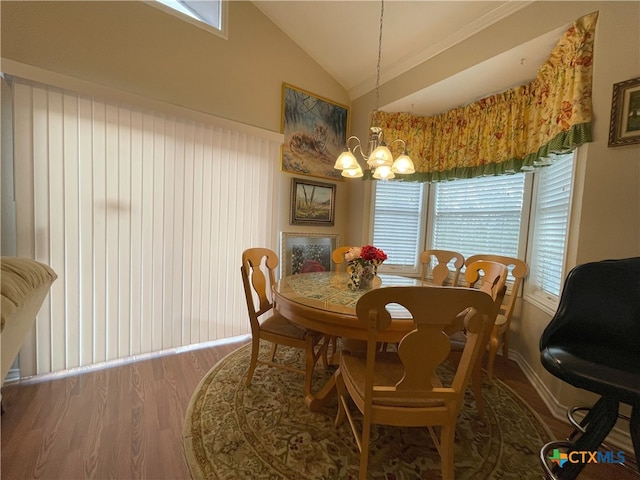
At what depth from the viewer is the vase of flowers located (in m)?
1.79

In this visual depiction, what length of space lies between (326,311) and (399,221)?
7.36 feet

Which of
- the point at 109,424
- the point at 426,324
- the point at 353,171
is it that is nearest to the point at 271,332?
the point at 109,424

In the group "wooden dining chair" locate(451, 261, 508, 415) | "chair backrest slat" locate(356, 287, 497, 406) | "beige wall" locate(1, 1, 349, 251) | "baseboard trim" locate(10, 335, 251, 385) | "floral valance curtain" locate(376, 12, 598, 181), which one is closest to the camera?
"chair backrest slat" locate(356, 287, 497, 406)

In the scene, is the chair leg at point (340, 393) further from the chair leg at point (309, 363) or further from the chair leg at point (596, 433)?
the chair leg at point (596, 433)

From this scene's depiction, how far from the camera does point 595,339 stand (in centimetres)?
122

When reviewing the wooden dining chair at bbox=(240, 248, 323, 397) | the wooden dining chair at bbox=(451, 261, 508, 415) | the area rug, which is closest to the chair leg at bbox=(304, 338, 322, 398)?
the wooden dining chair at bbox=(240, 248, 323, 397)

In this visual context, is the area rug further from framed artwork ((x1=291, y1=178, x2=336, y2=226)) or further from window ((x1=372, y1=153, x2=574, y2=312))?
framed artwork ((x1=291, y1=178, x2=336, y2=226))

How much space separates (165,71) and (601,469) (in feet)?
12.7

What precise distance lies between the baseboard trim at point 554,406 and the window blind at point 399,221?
137 centimetres

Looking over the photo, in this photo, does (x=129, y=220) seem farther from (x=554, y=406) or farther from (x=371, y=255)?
(x=554, y=406)

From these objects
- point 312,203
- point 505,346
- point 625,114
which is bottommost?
point 505,346

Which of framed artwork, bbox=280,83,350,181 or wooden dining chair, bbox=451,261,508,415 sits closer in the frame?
wooden dining chair, bbox=451,261,508,415

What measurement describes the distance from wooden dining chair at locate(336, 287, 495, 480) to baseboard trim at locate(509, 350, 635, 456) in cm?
114

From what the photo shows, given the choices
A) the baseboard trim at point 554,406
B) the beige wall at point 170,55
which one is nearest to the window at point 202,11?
the beige wall at point 170,55
